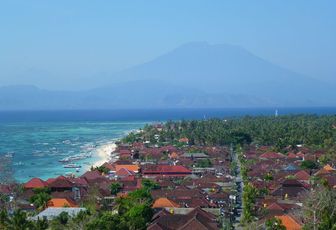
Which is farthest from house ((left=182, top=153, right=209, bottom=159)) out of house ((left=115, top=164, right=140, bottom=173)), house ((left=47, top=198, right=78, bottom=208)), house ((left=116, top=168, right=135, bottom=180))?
house ((left=47, top=198, right=78, bottom=208))

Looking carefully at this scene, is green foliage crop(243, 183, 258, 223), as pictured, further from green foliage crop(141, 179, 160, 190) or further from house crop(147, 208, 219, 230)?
A: green foliage crop(141, 179, 160, 190)

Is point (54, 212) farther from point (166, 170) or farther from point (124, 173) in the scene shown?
point (166, 170)

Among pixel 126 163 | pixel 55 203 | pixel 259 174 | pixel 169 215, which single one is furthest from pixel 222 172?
pixel 169 215

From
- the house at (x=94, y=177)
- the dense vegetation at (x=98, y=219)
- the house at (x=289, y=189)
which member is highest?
the dense vegetation at (x=98, y=219)

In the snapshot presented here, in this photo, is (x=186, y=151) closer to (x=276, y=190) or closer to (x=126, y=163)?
(x=126, y=163)

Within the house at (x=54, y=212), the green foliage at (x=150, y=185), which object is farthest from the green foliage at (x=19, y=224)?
the green foliage at (x=150, y=185)

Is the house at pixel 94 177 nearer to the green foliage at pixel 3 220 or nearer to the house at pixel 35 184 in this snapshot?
the house at pixel 35 184
